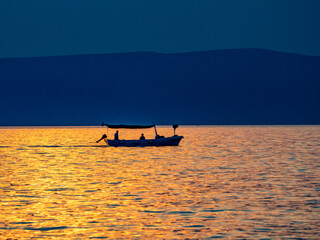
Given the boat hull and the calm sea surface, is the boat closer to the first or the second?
the boat hull

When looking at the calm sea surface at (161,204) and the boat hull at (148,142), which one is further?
the boat hull at (148,142)

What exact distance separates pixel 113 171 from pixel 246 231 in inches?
1243

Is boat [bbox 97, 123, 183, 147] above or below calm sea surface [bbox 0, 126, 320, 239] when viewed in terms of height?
above

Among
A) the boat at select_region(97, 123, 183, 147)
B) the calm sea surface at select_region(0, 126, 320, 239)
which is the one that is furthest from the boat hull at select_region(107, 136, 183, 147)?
the calm sea surface at select_region(0, 126, 320, 239)

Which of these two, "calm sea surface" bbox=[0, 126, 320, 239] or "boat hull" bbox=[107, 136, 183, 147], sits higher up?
"boat hull" bbox=[107, 136, 183, 147]

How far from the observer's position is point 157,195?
38.2m

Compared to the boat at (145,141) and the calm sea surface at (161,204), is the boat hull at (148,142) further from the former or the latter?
the calm sea surface at (161,204)

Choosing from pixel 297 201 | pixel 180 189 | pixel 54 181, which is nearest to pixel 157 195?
pixel 180 189

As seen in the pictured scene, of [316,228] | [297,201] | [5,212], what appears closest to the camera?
[316,228]

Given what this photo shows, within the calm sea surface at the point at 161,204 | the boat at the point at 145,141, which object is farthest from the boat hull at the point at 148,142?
the calm sea surface at the point at 161,204

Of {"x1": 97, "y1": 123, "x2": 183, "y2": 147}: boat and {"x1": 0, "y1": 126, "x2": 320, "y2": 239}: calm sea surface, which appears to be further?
{"x1": 97, "y1": 123, "x2": 183, "y2": 147}: boat

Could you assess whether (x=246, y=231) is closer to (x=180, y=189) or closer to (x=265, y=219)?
(x=265, y=219)

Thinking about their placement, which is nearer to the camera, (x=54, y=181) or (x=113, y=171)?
(x=54, y=181)

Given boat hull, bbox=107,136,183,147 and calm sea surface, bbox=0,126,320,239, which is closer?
calm sea surface, bbox=0,126,320,239
